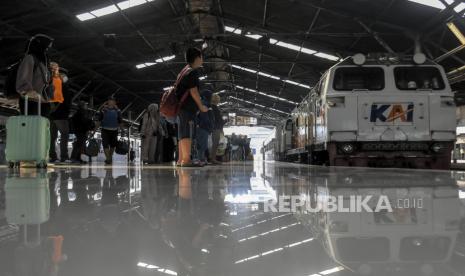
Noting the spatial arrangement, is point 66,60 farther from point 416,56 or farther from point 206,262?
point 206,262

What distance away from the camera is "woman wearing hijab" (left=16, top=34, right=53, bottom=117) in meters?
5.08

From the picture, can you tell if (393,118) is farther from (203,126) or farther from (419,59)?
(203,126)

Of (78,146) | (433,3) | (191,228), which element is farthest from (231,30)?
(191,228)

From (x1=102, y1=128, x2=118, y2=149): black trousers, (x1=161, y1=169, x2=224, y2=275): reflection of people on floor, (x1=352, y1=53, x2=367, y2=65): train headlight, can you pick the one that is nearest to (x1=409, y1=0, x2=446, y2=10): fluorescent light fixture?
(x1=352, y1=53, x2=367, y2=65): train headlight

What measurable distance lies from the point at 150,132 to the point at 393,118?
17.3ft

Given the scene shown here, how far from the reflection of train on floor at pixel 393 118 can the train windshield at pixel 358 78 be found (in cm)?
2

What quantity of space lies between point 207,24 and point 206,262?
55.5ft

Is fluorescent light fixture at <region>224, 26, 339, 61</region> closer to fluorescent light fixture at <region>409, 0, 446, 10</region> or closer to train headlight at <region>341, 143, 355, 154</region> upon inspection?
fluorescent light fixture at <region>409, 0, 446, 10</region>

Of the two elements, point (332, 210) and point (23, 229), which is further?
point (332, 210)

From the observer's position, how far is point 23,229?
1171mm

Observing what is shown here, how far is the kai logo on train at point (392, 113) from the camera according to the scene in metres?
6.95

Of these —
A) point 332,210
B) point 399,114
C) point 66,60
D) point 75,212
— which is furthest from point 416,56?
point 66,60

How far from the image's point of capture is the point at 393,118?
6.98 metres

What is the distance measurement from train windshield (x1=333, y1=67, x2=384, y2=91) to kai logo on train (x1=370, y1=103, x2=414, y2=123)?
0.49 meters
